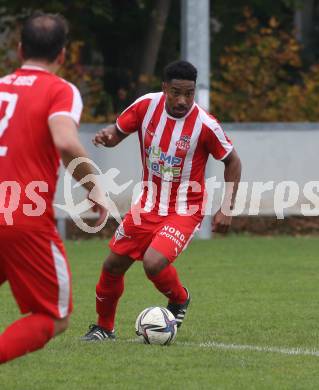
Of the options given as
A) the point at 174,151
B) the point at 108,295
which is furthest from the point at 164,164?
the point at 108,295

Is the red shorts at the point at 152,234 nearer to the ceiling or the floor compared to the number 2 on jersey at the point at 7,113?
nearer to the floor

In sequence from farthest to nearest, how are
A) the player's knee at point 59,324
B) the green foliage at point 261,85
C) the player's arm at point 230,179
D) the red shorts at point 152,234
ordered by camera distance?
the green foliage at point 261,85 < the player's arm at point 230,179 < the red shorts at point 152,234 < the player's knee at point 59,324

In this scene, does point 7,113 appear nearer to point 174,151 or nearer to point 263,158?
point 174,151

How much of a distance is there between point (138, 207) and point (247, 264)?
5673mm

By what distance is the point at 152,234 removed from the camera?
8359 mm

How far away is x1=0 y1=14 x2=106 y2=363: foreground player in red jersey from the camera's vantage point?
5.82 meters

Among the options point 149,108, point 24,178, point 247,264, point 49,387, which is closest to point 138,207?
point 149,108

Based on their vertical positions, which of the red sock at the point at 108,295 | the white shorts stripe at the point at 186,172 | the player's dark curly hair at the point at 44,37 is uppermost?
the player's dark curly hair at the point at 44,37

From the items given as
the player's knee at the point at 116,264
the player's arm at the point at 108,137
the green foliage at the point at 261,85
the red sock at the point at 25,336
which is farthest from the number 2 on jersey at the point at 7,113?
the green foliage at the point at 261,85

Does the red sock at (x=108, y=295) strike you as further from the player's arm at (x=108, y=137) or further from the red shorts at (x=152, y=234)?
the player's arm at (x=108, y=137)

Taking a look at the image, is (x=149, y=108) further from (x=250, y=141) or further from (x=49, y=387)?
(x=250, y=141)

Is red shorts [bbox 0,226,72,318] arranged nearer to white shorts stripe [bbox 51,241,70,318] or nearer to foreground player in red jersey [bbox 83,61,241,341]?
white shorts stripe [bbox 51,241,70,318]

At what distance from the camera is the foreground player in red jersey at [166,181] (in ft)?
27.2

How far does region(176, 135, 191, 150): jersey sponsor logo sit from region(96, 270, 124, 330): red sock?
1.00m
